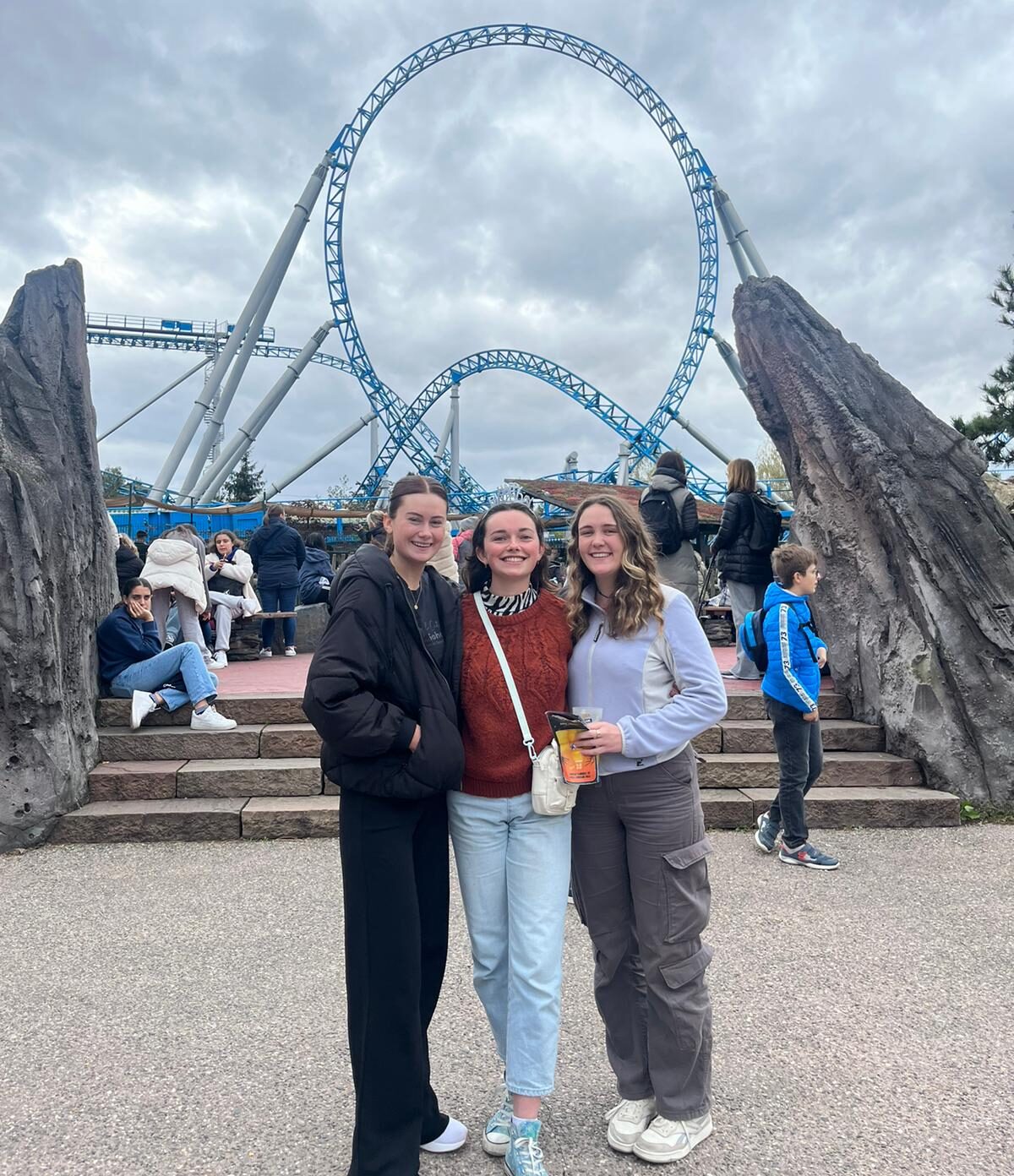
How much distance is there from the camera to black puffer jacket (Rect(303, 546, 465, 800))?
172cm

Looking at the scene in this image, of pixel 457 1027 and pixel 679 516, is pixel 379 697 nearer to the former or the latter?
Answer: pixel 457 1027

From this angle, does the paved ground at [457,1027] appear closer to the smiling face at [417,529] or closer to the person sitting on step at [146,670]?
the person sitting on step at [146,670]

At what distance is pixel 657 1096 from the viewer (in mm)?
1994

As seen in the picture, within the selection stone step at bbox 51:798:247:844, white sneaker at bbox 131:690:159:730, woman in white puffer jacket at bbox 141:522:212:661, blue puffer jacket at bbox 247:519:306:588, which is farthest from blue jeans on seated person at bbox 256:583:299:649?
stone step at bbox 51:798:247:844

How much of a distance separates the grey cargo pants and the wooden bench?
756 centimetres

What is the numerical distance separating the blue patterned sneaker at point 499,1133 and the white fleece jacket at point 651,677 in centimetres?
94

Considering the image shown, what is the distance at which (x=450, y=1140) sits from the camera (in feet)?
6.69

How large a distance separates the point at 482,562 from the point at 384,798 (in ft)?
2.10

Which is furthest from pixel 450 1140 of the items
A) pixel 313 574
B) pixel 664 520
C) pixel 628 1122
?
pixel 313 574

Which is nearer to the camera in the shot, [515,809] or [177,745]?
[515,809]

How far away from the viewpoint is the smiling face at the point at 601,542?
2041mm

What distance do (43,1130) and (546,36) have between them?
31576 mm

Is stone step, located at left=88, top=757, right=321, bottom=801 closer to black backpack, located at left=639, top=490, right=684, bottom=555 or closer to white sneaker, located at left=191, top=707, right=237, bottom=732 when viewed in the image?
white sneaker, located at left=191, top=707, right=237, bottom=732

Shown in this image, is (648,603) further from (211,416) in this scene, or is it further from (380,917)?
(211,416)
